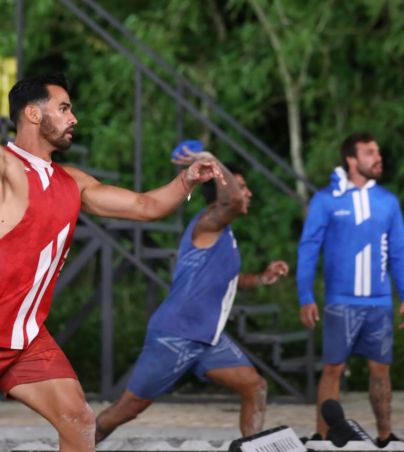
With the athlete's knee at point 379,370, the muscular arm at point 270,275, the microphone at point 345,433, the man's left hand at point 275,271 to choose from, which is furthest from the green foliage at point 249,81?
the microphone at point 345,433

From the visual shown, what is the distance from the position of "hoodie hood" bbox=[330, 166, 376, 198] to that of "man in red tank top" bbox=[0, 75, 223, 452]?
3.23 m

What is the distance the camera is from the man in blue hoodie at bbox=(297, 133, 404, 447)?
9539 millimetres

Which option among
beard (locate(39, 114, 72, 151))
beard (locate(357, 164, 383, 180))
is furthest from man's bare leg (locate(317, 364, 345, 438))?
beard (locate(39, 114, 72, 151))

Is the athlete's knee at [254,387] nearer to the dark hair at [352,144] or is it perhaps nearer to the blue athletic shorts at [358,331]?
the blue athletic shorts at [358,331]

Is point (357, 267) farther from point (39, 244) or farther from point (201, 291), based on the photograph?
point (39, 244)

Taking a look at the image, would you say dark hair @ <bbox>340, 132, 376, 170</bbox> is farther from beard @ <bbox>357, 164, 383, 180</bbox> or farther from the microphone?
the microphone

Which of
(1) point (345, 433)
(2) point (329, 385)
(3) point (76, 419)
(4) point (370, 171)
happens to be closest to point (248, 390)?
(2) point (329, 385)

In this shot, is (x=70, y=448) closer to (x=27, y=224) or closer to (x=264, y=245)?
(x=27, y=224)

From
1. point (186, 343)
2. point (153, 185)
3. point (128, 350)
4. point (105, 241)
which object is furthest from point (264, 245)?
point (186, 343)

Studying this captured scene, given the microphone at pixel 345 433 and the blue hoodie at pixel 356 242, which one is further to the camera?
the blue hoodie at pixel 356 242

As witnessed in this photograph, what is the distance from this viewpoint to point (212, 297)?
8852 mm

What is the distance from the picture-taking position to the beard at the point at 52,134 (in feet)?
21.2

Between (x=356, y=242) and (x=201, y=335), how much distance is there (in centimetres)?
134

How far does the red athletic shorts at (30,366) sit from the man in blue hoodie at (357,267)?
348 centimetres
